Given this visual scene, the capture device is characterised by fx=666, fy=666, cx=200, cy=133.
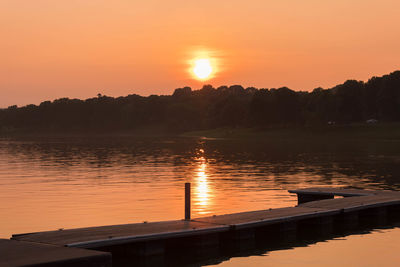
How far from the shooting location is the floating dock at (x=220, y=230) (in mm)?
21844

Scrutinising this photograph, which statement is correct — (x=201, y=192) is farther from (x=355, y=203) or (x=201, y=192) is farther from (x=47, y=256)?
(x=47, y=256)

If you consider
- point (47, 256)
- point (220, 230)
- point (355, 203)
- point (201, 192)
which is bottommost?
point (201, 192)

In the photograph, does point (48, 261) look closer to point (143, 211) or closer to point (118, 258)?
Result: point (118, 258)

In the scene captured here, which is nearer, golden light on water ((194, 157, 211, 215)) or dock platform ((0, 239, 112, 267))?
dock platform ((0, 239, 112, 267))

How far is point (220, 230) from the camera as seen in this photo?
24984 millimetres

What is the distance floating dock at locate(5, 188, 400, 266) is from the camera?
21.8 metres

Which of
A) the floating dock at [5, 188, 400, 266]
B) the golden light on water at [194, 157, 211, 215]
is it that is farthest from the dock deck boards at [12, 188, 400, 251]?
the golden light on water at [194, 157, 211, 215]

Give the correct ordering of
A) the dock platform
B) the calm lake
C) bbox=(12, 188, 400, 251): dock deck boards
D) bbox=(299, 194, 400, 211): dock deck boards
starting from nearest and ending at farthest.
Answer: the dock platform, bbox=(12, 188, 400, 251): dock deck boards, the calm lake, bbox=(299, 194, 400, 211): dock deck boards

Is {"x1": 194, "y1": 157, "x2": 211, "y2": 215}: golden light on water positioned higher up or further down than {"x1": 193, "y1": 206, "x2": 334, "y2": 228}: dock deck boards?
further down

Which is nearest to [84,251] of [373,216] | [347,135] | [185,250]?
[185,250]

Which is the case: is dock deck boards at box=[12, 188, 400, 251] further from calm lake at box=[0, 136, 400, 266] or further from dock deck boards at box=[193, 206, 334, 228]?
calm lake at box=[0, 136, 400, 266]

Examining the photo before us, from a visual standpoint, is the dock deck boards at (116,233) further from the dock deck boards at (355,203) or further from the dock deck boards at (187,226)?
the dock deck boards at (355,203)

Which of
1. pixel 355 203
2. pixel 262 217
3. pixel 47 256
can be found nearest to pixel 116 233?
pixel 47 256

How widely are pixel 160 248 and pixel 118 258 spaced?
4.92ft
